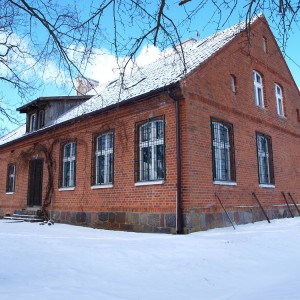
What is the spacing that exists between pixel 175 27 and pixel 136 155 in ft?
20.3

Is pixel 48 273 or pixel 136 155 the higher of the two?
pixel 136 155

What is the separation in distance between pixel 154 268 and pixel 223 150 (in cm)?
610

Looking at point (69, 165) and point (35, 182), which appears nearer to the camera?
point (69, 165)

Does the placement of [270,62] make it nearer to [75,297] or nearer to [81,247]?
[81,247]

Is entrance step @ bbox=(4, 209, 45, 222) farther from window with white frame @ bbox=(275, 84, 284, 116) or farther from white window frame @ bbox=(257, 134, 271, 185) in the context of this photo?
window with white frame @ bbox=(275, 84, 284, 116)

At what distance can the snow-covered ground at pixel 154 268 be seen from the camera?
3.85m

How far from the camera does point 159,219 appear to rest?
9.07 metres

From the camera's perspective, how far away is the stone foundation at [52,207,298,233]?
8812 millimetres

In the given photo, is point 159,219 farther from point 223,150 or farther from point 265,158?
point 265,158

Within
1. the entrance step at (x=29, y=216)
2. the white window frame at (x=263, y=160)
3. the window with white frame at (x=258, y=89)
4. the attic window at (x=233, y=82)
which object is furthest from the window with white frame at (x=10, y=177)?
the window with white frame at (x=258, y=89)

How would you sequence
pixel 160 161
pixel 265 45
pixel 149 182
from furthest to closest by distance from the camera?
pixel 265 45
pixel 160 161
pixel 149 182

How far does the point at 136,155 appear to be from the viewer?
10.2 m

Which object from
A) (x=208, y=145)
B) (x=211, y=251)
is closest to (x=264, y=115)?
(x=208, y=145)

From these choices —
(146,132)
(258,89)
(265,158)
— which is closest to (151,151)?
(146,132)
